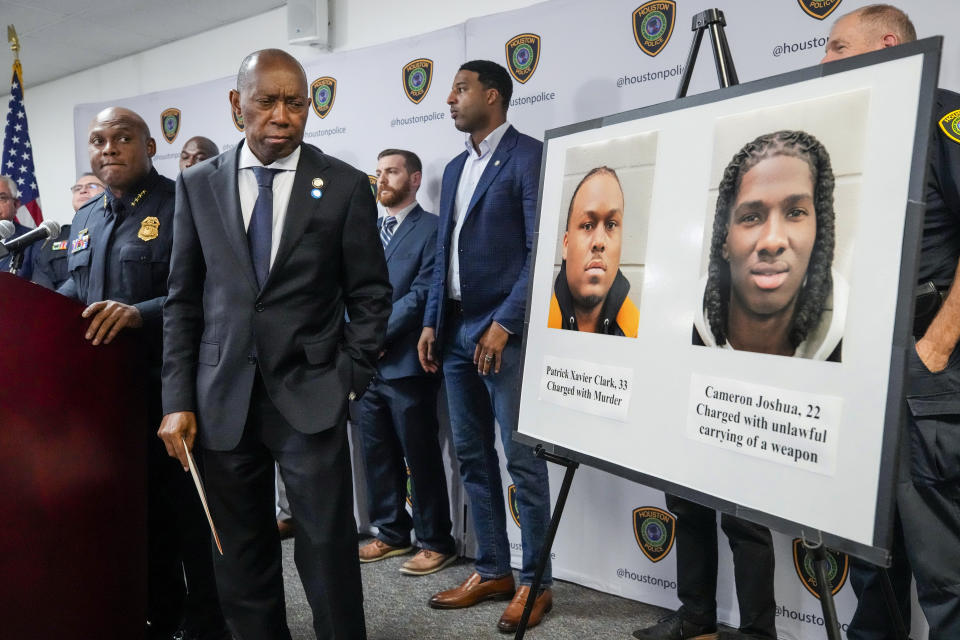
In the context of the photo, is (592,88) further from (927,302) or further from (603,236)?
(927,302)

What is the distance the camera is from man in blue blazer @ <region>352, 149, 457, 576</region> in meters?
2.77

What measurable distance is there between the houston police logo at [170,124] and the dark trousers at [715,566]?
340 centimetres

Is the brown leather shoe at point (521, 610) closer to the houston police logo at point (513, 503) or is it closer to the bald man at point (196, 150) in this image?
the houston police logo at point (513, 503)

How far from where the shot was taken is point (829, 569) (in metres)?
2.17

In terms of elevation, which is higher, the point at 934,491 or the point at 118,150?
the point at 118,150

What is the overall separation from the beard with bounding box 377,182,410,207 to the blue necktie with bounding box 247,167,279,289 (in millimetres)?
1244

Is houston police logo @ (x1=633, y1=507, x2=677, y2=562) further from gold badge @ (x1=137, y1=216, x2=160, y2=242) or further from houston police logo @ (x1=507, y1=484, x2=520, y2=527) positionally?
gold badge @ (x1=137, y1=216, x2=160, y2=242)

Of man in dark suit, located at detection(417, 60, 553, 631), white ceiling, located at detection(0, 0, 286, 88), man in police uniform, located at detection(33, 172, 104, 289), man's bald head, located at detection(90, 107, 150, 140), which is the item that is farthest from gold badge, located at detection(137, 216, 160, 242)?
white ceiling, located at detection(0, 0, 286, 88)

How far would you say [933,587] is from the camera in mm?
1474

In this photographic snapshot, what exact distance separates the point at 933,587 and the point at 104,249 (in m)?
2.20

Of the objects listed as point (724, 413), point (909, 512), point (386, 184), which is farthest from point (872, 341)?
point (386, 184)

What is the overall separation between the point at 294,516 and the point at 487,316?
0.95m

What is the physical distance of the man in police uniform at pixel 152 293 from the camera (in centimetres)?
198

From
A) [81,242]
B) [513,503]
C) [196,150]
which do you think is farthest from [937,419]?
[196,150]
